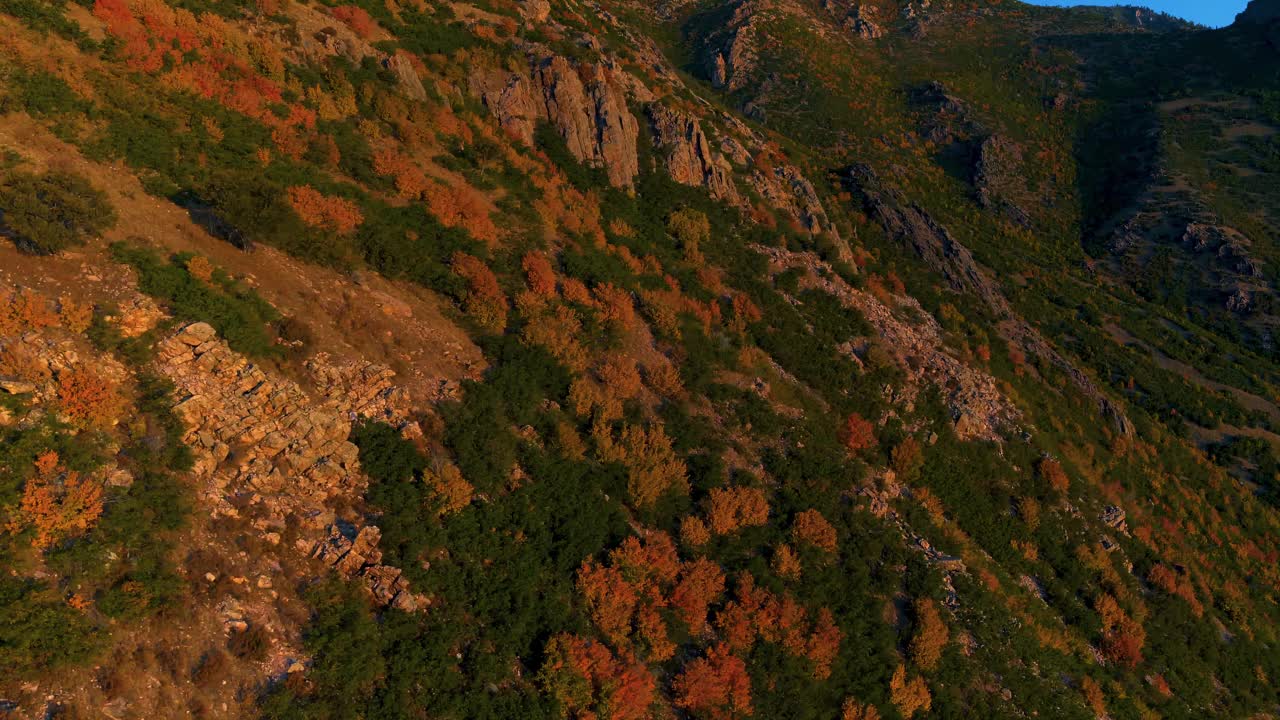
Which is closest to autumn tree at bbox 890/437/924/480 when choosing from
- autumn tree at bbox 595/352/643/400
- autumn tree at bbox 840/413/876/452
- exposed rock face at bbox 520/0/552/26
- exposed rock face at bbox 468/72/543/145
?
autumn tree at bbox 840/413/876/452

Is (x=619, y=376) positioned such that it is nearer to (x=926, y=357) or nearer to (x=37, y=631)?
(x=37, y=631)

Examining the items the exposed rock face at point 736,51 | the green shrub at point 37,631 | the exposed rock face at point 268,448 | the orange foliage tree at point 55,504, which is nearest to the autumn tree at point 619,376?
the exposed rock face at point 268,448

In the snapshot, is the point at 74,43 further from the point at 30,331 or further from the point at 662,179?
the point at 662,179

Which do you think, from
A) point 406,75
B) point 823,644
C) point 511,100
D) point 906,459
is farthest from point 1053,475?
point 406,75

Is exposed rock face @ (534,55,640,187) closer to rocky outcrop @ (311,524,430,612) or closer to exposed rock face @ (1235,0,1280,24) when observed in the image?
rocky outcrop @ (311,524,430,612)

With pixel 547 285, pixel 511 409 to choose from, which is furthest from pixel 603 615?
pixel 547 285

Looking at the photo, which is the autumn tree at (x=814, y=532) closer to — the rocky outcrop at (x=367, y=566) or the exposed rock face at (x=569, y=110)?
the rocky outcrop at (x=367, y=566)

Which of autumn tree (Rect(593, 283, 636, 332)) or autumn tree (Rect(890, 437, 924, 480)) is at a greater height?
autumn tree (Rect(593, 283, 636, 332))

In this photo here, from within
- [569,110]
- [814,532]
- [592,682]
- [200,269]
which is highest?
[569,110]
